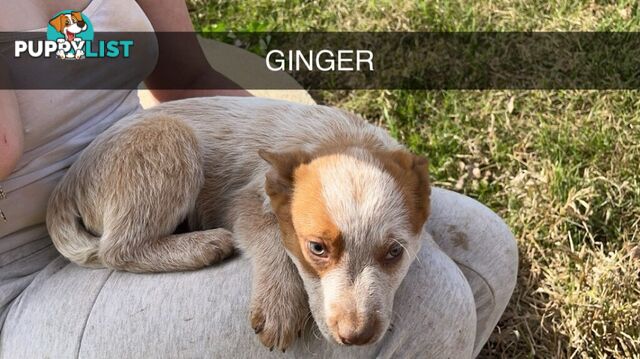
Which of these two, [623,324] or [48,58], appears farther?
[623,324]

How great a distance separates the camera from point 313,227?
2.54m

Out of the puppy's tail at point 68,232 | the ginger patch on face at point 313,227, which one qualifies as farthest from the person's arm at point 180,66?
the ginger patch on face at point 313,227

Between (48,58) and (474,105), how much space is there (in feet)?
9.58

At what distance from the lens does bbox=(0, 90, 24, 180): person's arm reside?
2.67 meters

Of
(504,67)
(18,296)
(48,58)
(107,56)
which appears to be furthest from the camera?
(504,67)

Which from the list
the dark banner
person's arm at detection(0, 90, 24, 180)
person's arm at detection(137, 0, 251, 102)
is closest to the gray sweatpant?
person's arm at detection(0, 90, 24, 180)

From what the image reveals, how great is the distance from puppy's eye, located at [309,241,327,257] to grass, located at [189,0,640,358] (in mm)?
1839

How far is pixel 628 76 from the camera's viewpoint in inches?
197

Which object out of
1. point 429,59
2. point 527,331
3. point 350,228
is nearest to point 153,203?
point 350,228

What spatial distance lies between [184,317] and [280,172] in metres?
0.59

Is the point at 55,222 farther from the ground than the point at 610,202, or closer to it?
farther from the ground

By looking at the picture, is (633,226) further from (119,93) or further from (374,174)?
(119,93)

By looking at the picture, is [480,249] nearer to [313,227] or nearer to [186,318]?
[313,227]

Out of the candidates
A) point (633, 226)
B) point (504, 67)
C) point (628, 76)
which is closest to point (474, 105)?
point (504, 67)
